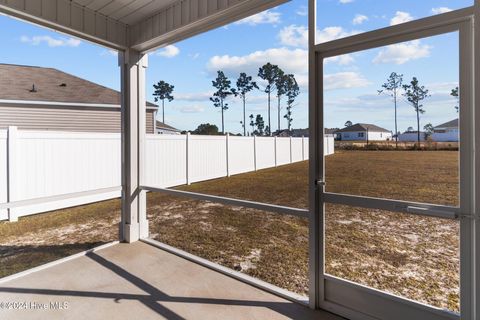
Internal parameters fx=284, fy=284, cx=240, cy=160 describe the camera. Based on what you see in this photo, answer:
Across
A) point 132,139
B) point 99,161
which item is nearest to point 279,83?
point 132,139

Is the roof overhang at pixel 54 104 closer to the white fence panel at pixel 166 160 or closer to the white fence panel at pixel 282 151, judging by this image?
the white fence panel at pixel 166 160

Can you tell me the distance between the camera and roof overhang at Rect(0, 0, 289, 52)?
2.51 meters

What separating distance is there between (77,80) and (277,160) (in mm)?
5373

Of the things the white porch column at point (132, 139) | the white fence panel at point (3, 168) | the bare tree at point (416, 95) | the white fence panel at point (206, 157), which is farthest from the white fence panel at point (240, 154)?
the bare tree at point (416, 95)

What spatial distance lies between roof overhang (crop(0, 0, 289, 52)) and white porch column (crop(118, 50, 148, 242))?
24cm

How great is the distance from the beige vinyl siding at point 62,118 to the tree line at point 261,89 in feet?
8.14

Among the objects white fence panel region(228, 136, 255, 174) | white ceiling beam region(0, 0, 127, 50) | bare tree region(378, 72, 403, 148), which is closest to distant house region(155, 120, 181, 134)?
white fence panel region(228, 136, 255, 174)

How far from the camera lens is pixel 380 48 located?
1.86 meters

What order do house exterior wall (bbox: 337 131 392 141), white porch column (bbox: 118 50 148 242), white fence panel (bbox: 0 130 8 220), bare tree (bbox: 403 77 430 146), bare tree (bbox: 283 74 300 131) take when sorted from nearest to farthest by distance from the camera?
bare tree (bbox: 403 77 430 146), house exterior wall (bbox: 337 131 392 141), bare tree (bbox: 283 74 300 131), white porch column (bbox: 118 50 148 242), white fence panel (bbox: 0 130 8 220)

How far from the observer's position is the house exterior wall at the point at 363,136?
1.99 m

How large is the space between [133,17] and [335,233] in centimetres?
335

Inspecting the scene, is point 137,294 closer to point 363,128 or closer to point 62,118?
point 363,128

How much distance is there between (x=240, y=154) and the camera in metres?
6.90

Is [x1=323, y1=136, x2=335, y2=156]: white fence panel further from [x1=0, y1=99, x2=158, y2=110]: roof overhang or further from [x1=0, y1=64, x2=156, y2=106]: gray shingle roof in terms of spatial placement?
[x1=0, y1=64, x2=156, y2=106]: gray shingle roof
